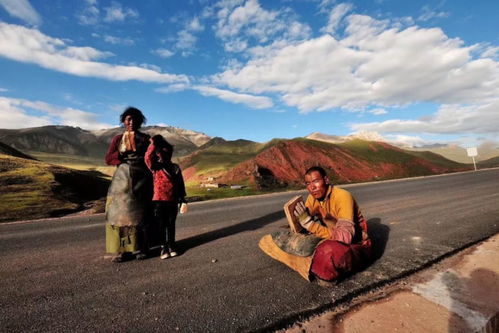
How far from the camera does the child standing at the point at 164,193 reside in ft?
→ 15.7

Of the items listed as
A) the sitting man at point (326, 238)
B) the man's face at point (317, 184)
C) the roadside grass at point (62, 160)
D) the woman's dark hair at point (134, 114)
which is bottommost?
the sitting man at point (326, 238)


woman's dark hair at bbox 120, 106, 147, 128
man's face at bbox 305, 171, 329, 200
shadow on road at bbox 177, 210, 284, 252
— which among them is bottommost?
shadow on road at bbox 177, 210, 284, 252

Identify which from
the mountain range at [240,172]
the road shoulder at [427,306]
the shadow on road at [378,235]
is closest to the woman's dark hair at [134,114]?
the road shoulder at [427,306]

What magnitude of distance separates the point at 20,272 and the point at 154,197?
221 cm

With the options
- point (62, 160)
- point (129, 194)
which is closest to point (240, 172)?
point (129, 194)

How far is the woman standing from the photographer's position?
4.60 m

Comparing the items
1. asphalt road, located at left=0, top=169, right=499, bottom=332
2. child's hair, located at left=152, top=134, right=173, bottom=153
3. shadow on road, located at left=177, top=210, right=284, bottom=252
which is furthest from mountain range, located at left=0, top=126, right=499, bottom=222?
child's hair, located at left=152, top=134, right=173, bottom=153

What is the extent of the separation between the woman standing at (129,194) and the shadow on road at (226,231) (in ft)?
3.29

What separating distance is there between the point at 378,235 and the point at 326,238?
240cm

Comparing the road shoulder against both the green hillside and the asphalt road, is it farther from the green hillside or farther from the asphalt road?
the green hillside

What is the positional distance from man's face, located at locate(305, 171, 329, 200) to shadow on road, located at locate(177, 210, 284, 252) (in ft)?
8.84

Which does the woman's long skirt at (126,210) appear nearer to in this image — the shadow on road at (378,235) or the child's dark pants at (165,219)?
the child's dark pants at (165,219)

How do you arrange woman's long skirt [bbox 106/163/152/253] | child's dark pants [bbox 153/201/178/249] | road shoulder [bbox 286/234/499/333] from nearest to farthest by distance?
road shoulder [bbox 286/234/499/333] < woman's long skirt [bbox 106/163/152/253] < child's dark pants [bbox 153/201/178/249]

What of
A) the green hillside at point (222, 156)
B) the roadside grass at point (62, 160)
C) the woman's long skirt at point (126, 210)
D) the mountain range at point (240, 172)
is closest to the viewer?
the woman's long skirt at point (126, 210)
